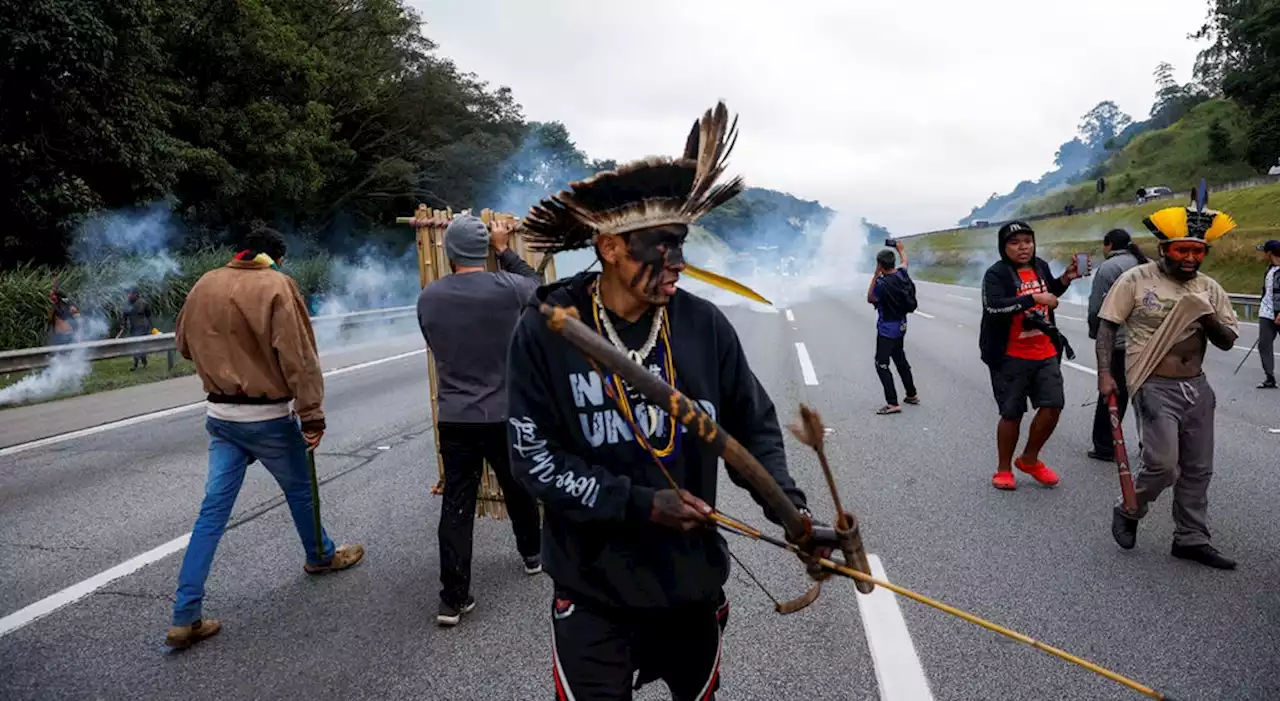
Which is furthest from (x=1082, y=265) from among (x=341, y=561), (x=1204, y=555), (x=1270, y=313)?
(x=1270, y=313)

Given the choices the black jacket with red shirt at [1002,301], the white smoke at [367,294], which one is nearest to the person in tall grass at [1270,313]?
the black jacket with red shirt at [1002,301]

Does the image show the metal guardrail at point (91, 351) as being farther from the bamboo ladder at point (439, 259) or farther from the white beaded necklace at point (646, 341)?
the white beaded necklace at point (646, 341)

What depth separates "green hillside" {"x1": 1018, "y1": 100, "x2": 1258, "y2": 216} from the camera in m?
65.4

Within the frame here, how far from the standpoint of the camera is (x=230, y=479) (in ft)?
12.6

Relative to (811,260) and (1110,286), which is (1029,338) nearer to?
(1110,286)

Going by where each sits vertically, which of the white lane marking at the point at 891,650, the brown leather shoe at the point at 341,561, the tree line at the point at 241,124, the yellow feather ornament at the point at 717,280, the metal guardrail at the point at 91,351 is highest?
the tree line at the point at 241,124

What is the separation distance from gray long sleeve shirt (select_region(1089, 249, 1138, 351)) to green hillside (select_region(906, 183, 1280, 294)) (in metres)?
19.9

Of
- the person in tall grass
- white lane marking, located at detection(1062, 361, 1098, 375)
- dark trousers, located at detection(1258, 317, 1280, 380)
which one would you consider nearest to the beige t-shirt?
the person in tall grass

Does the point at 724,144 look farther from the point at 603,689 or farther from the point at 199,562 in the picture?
the point at 199,562

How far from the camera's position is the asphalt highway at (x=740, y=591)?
3252mm

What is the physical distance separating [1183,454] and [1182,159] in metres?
85.0

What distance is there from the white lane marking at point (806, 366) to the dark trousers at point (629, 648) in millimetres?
8982

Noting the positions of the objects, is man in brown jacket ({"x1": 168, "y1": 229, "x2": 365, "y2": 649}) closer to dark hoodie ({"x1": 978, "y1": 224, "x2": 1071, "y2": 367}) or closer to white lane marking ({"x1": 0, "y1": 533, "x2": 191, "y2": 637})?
white lane marking ({"x1": 0, "y1": 533, "x2": 191, "y2": 637})

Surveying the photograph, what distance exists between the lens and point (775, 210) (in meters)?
93.3
